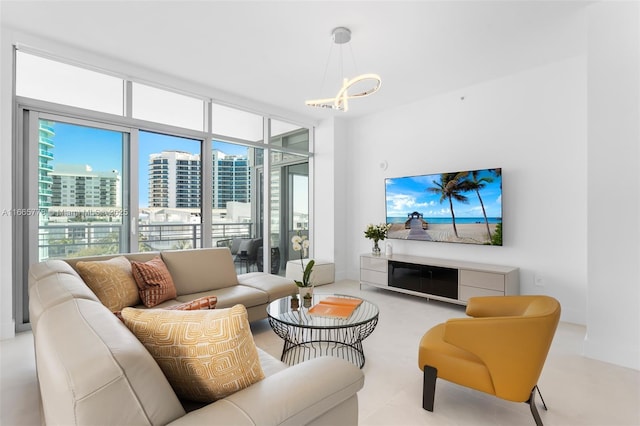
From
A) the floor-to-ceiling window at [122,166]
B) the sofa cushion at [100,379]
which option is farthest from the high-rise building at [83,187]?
the sofa cushion at [100,379]

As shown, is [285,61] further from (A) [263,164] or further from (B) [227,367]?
(B) [227,367]

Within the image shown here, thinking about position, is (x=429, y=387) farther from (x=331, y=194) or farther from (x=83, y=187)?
(x=331, y=194)

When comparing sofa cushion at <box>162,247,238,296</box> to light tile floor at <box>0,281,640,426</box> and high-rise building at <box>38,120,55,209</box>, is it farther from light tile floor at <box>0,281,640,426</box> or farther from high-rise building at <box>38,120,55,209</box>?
high-rise building at <box>38,120,55,209</box>

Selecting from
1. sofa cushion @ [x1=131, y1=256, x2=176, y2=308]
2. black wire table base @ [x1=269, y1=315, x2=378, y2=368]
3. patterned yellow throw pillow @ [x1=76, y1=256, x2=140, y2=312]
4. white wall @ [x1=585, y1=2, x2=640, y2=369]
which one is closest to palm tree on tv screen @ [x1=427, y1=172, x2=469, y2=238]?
white wall @ [x1=585, y1=2, x2=640, y2=369]

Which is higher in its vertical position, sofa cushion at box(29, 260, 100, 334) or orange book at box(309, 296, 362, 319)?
sofa cushion at box(29, 260, 100, 334)

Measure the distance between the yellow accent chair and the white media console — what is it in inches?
69.5

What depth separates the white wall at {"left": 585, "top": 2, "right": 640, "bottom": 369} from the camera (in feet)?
8.27

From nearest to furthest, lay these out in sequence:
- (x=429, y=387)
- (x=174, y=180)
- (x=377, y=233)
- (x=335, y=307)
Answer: (x=429, y=387), (x=335, y=307), (x=174, y=180), (x=377, y=233)

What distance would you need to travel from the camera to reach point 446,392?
216cm

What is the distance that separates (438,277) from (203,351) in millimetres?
3603

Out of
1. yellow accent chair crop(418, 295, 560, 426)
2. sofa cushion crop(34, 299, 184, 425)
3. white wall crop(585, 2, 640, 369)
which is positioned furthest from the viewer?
white wall crop(585, 2, 640, 369)

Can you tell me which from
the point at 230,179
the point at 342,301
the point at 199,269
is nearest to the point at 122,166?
the point at 230,179

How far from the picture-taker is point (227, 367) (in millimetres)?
1057

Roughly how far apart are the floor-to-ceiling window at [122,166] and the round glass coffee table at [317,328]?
2.20 m
